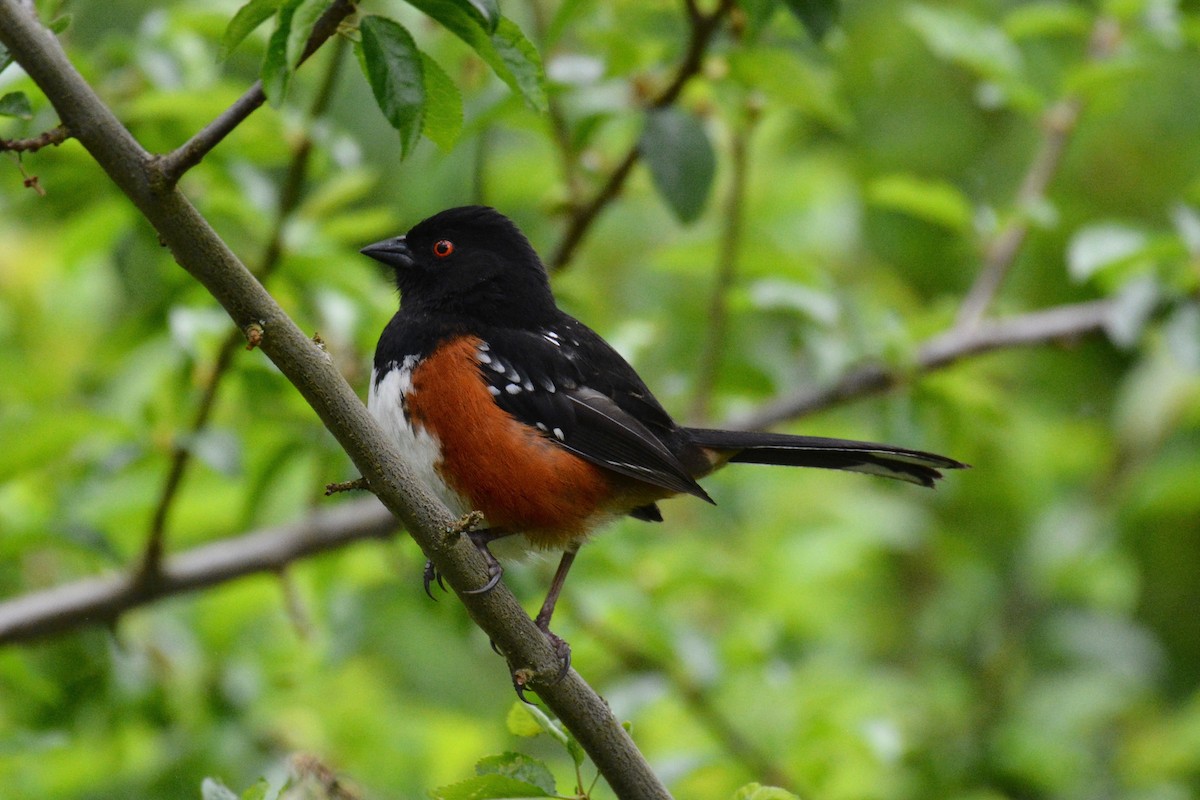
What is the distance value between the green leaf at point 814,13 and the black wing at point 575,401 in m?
1.06

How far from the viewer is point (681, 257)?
4055mm

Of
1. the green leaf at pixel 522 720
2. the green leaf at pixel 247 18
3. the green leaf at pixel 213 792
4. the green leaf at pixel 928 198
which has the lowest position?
the green leaf at pixel 213 792

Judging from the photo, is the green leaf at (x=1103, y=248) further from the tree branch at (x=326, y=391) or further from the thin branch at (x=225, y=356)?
the tree branch at (x=326, y=391)

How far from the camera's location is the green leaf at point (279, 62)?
5.92 feet

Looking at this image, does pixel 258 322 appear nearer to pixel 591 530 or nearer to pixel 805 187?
pixel 591 530

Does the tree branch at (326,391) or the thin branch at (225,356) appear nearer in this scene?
the tree branch at (326,391)

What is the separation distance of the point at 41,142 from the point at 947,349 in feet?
9.57

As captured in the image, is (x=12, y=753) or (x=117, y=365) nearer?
(x=12, y=753)

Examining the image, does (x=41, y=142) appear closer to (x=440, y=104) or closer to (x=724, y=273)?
(x=440, y=104)

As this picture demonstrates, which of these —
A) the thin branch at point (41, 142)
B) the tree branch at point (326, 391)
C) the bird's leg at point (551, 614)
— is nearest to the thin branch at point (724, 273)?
the bird's leg at point (551, 614)

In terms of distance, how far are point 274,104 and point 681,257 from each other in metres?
2.36

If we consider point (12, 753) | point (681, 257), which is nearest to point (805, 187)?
point (681, 257)

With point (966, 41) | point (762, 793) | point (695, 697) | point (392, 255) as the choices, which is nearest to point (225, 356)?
point (392, 255)

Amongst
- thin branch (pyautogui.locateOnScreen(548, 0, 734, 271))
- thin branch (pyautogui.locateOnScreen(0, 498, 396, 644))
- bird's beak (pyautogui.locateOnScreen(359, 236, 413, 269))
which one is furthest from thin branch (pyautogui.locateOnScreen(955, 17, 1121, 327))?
thin branch (pyautogui.locateOnScreen(0, 498, 396, 644))
